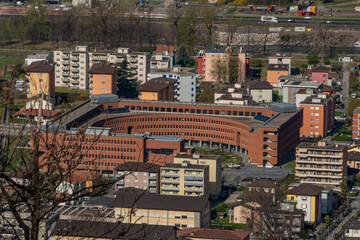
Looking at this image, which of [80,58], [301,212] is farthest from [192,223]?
[80,58]

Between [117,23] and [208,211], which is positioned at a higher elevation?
[117,23]

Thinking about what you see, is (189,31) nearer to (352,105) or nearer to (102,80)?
(102,80)

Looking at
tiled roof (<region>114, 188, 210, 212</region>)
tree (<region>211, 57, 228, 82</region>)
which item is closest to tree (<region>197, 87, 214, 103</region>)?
tree (<region>211, 57, 228, 82</region>)

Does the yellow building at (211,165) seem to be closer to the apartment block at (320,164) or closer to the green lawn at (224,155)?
the apartment block at (320,164)

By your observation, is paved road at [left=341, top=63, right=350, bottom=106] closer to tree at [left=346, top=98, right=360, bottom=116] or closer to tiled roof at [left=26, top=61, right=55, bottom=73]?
tree at [left=346, top=98, right=360, bottom=116]

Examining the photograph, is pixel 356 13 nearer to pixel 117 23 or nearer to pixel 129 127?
pixel 117 23

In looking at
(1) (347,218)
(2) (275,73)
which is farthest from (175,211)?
(2) (275,73)

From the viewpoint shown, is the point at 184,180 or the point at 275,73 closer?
the point at 184,180
